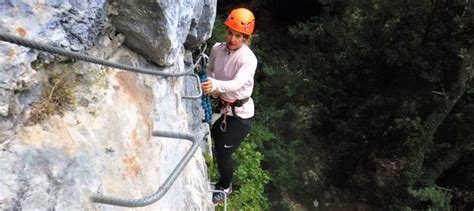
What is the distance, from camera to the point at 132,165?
249 centimetres

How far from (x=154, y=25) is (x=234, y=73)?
128cm

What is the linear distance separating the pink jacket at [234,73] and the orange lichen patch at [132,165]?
3.54ft

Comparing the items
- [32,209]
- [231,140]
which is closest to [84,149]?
[32,209]

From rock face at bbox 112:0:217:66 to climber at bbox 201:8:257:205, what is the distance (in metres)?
0.58

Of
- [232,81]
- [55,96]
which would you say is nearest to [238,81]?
[232,81]

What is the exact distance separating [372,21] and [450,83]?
163cm

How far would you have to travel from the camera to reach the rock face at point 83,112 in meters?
1.86

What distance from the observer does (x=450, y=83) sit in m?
7.92

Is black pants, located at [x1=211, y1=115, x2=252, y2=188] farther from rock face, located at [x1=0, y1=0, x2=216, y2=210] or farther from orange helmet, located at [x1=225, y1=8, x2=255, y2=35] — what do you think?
rock face, located at [x1=0, y1=0, x2=216, y2=210]

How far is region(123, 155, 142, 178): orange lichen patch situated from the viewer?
2.44m

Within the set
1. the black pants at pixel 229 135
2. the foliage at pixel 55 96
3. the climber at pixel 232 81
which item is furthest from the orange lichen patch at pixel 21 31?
the black pants at pixel 229 135

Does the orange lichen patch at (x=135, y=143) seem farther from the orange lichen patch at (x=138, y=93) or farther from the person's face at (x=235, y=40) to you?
the person's face at (x=235, y=40)

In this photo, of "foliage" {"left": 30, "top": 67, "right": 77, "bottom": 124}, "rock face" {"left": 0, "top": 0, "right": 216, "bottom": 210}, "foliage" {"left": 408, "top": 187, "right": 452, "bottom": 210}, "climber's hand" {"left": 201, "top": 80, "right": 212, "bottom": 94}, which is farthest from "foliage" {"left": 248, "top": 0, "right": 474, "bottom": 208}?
"foliage" {"left": 30, "top": 67, "right": 77, "bottom": 124}

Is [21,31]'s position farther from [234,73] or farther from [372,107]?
[372,107]
